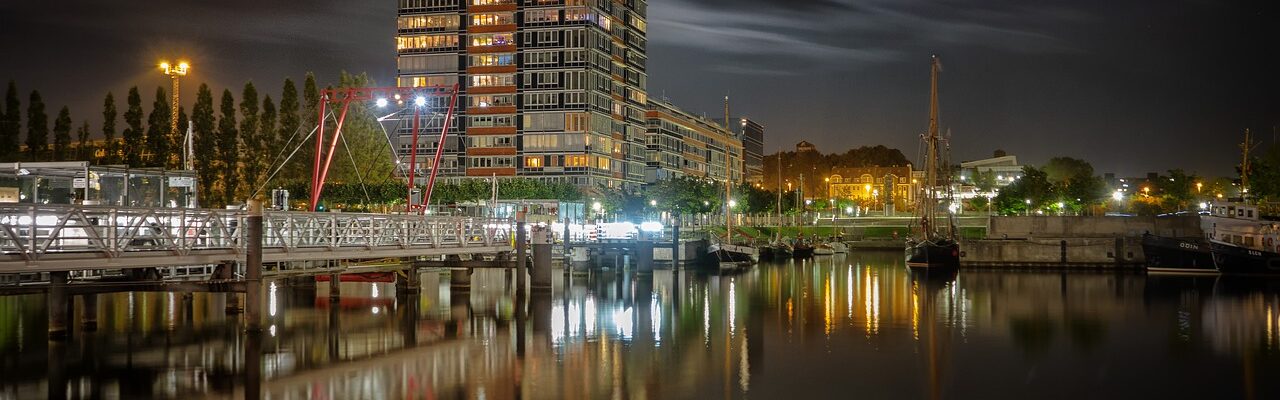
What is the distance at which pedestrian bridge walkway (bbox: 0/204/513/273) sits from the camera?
82.2 feet

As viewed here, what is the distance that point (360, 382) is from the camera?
25141mm

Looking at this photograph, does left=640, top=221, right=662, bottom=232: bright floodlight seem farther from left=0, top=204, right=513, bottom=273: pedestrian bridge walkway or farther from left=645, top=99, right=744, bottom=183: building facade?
left=645, top=99, right=744, bottom=183: building facade

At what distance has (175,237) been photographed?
93.6 ft

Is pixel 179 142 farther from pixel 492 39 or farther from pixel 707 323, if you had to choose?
pixel 707 323

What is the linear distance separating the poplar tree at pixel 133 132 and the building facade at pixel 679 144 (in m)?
64.4

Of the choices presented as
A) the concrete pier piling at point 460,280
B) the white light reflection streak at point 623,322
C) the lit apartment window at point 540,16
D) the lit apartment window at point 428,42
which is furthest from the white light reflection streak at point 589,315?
the lit apartment window at point 428,42

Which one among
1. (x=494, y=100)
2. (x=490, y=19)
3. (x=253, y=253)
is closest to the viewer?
(x=253, y=253)

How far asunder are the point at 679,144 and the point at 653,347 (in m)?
137

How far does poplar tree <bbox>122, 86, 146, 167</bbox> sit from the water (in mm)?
40792

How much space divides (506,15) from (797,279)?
66.8 metres

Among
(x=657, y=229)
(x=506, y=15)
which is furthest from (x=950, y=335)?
(x=506, y=15)

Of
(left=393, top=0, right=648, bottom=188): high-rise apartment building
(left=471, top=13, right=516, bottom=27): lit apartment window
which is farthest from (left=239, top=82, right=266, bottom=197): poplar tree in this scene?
(left=471, top=13, right=516, bottom=27): lit apartment window

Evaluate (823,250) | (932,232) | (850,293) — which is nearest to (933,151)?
(932,232)

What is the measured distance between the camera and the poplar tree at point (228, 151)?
93750 mm
